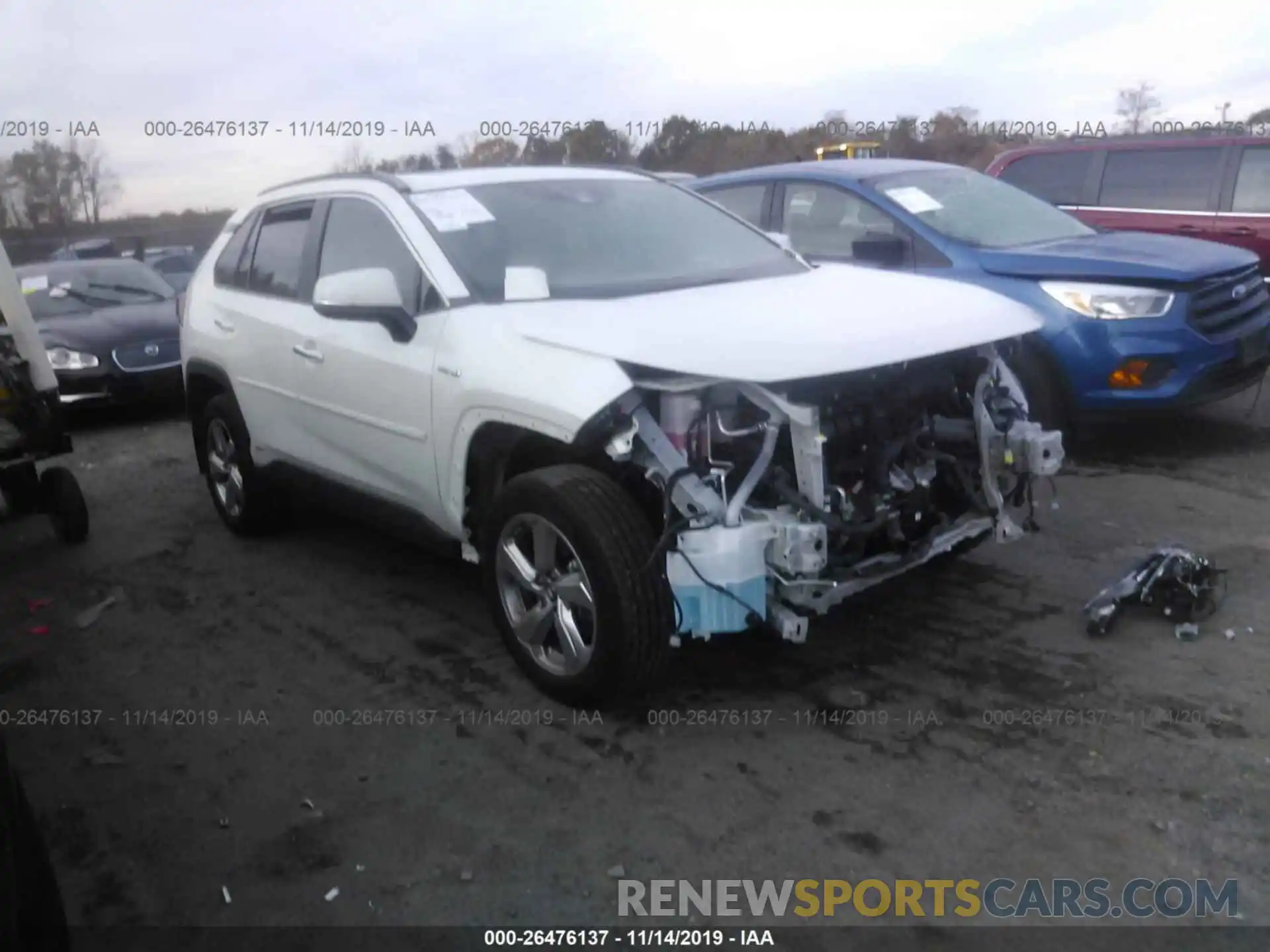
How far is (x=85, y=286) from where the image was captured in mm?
10266

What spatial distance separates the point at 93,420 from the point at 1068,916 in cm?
928

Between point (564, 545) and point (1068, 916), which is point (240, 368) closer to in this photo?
point (564, 545)

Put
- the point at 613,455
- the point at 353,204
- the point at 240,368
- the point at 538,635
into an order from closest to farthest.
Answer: the point at 613,455, the point at 538,635, the point at 353,204, the point at 240,368

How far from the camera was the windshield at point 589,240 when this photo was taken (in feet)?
13.3

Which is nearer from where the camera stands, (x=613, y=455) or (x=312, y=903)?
(x=312, y=903)

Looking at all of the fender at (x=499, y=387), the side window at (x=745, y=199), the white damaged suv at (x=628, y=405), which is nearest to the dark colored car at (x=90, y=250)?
the side window at (x=745, y=199)

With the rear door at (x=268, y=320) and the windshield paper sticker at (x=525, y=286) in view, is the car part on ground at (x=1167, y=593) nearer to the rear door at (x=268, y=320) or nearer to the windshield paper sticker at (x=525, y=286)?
the windshield paper sticker at (x=525, y=286)

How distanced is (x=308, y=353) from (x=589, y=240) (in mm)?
1311

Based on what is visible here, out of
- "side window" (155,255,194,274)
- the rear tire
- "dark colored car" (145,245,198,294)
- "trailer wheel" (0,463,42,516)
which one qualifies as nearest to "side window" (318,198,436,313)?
the rear tire

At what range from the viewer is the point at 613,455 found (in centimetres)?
336

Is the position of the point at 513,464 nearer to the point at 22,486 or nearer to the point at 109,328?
the point at 22,486

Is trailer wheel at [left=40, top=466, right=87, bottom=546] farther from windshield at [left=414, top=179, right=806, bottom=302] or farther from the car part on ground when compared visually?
the car part on ground

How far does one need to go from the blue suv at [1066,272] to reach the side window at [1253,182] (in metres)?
2.00

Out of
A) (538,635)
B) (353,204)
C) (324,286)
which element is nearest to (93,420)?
(353,204)
